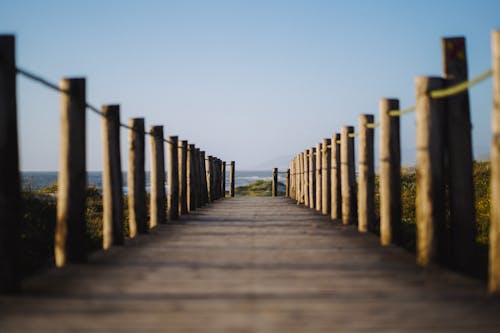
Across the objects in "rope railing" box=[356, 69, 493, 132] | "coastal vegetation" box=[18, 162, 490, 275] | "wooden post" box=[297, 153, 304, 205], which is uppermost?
"rope railing" box=[356, 69, 493, 132]

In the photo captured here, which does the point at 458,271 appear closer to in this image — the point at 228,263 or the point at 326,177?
the point at 228,263

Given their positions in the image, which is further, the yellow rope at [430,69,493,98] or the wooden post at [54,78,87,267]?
the wooden post at [54,78,87,267]

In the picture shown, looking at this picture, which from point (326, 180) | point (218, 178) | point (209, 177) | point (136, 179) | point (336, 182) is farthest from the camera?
point (218, 178)

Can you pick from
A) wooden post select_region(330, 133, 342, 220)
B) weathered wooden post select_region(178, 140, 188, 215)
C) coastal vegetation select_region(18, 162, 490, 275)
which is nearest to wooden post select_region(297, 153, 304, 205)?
coastal vegetation select_region(18, 162, 490, 275)

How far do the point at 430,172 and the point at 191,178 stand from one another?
817 centimetres

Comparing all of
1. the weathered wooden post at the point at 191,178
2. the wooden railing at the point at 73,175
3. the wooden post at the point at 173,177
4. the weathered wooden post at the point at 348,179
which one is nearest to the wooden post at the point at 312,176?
the weathered wooden post at the point at 191,178

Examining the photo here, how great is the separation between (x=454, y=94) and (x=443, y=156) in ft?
1.78

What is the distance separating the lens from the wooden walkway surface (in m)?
3.11

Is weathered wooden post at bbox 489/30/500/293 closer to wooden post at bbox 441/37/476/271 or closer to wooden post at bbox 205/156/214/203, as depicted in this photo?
wooden post at bbox 441/37/476/271

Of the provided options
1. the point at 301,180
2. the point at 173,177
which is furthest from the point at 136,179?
the point at 301,180

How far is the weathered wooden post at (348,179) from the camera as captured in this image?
8688mm

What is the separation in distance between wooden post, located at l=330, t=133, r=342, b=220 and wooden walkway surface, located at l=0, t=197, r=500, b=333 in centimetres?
375

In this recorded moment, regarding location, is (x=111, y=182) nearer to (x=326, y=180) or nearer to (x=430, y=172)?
(x=430, y=172)

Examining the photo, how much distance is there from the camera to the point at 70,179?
4930 mm
